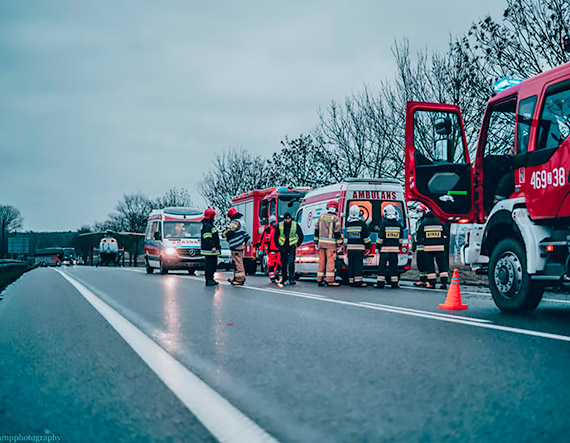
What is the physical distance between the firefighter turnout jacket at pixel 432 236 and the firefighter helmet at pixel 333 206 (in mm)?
2362

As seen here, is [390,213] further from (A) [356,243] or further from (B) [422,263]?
(B) [422,263]

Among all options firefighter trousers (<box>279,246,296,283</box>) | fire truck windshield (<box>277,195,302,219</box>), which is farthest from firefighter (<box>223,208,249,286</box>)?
fire truck windshield (<box>277,195,302,219</box>)

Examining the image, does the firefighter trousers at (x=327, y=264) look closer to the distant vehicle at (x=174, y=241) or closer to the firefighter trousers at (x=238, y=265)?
the firefighter trousers at (x=238, y=265)

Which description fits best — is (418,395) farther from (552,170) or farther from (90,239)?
(90,239)

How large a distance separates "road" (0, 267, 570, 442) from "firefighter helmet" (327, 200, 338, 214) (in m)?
7.49

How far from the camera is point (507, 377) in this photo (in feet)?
14.6

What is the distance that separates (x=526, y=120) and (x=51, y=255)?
85750 mm

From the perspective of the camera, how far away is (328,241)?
51.9ft

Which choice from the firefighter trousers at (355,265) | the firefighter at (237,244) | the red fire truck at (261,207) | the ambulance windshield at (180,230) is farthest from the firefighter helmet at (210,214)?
the ambulance windshield at (180,230)

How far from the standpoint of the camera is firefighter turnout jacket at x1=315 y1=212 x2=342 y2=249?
15.8 metres

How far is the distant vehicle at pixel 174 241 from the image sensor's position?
2489 centimetres

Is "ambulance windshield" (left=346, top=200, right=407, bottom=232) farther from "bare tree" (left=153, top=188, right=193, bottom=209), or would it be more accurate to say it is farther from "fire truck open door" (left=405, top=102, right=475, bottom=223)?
"bare tree" (left=153, top=188, right=193, bottom=209)

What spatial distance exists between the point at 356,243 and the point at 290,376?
11.2 meters

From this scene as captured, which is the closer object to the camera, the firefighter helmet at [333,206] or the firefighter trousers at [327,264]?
the firefighter trousers at [327,264]
